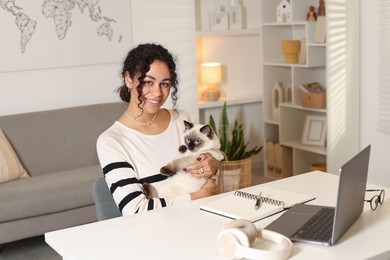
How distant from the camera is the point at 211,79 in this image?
5.24m

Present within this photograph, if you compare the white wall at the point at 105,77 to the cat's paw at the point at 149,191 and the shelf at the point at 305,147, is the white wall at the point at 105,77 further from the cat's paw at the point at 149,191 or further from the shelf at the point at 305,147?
the cat's paw at the point at 149,191

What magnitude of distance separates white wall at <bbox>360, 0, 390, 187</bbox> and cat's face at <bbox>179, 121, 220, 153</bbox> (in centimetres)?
228

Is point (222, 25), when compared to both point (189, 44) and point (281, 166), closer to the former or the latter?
point (189, 44)

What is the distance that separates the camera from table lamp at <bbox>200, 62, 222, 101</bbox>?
5.22 m

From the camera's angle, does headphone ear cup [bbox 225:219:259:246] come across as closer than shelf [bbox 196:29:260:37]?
Yes

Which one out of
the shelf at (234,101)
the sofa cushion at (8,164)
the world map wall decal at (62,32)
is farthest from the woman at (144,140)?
the shelf at (234,101)

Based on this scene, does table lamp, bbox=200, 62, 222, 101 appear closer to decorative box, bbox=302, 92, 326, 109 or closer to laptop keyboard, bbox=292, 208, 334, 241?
decorative box, bbox=302, 92, 326, 109

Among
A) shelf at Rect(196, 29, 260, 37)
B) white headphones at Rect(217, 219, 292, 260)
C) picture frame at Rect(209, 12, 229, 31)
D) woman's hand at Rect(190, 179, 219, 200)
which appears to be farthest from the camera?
picture frame at Rect(209, 12, 229, 31)

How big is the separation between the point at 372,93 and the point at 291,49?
35.5 inches

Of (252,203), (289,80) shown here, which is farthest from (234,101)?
(252,203)

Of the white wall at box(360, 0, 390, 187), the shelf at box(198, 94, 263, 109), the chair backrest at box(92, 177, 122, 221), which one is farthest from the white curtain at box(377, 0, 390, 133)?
the chair backrest at box(92, 177, 122, 221)

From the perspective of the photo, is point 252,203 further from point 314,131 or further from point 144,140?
point 314,131

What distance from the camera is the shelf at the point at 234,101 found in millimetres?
5213

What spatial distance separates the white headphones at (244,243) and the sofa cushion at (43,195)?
220 centimetres
